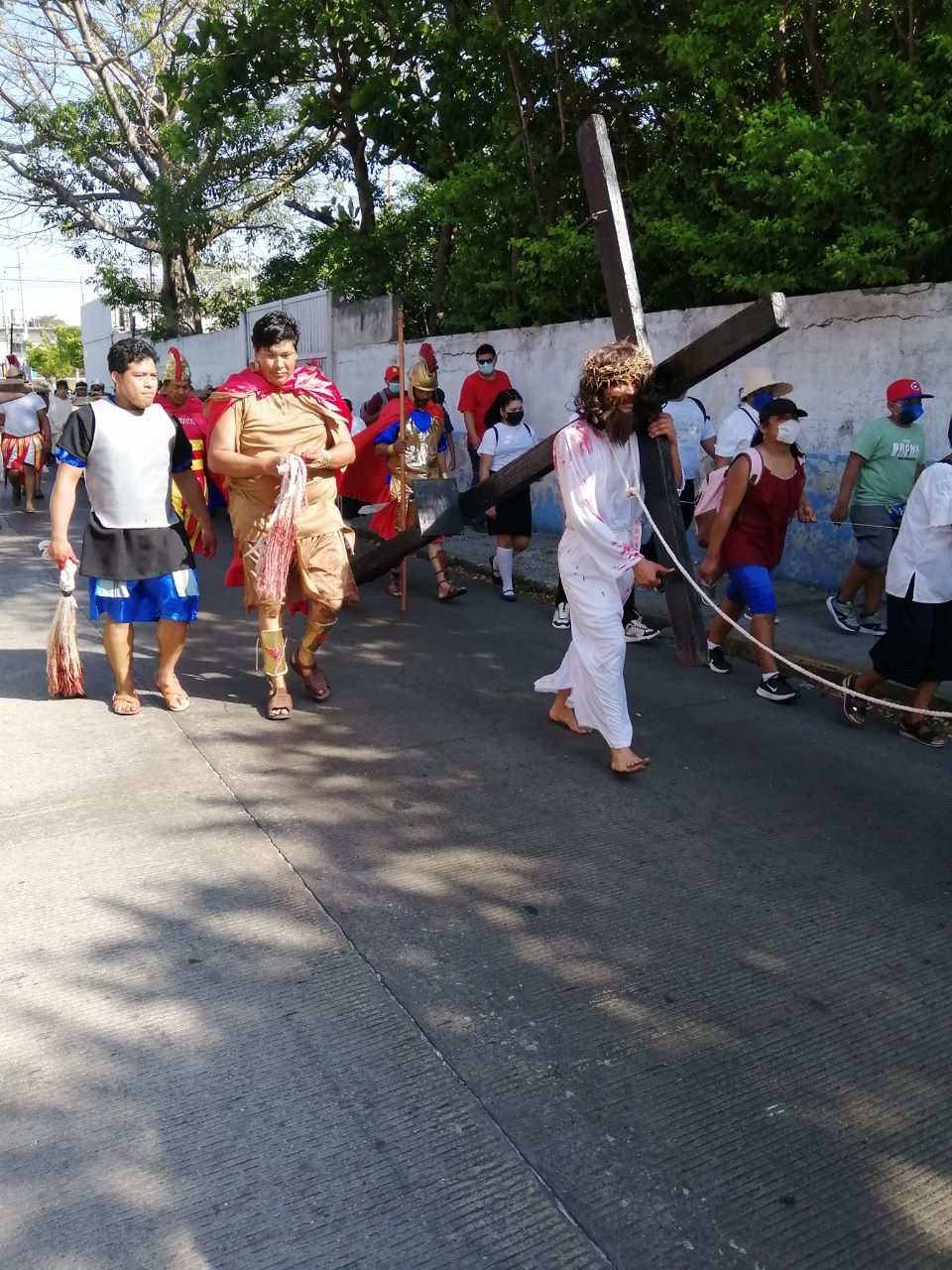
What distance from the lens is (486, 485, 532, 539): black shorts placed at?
8508mm

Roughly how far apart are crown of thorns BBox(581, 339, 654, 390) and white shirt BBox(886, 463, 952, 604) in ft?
4.85

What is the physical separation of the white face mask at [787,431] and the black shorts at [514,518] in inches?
112

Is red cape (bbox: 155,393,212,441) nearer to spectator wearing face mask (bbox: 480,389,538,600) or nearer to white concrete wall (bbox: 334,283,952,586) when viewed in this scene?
spectator wearing face mask (bbox: 480,389,538,600)

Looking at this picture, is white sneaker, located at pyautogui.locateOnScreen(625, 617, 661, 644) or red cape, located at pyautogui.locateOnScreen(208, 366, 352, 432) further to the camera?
white sneaker, located at pyautogui.locateOnScreen(625, 617, 661, 644)

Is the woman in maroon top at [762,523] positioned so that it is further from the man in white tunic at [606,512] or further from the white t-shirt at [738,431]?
the man in white tunic at [606,512]

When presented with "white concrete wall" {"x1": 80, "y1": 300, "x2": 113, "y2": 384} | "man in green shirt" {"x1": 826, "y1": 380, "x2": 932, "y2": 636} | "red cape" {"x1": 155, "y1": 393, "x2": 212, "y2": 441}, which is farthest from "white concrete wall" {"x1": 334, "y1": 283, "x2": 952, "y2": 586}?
"white concrete wall" {"x1": 80, "y1": 300, "x2": 113, "y2": 384}

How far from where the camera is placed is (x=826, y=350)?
834 cm

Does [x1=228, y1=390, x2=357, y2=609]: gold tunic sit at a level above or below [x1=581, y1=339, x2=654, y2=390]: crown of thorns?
below

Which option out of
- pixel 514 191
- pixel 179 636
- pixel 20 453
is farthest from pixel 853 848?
pixel 20 453

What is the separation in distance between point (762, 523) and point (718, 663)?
98 cm

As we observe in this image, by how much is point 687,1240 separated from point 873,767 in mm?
3165

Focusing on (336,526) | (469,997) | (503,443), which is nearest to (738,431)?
(503,443)

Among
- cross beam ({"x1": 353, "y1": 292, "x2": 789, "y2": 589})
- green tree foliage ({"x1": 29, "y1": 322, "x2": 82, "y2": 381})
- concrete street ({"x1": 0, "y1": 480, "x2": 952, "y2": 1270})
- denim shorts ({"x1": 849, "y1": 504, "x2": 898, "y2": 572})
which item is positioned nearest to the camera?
concrete street ({"x1": 0, "y1": 480, "x2": 952, "y2": 1270})

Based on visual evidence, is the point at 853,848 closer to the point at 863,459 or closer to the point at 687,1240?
the point at 687,1240
